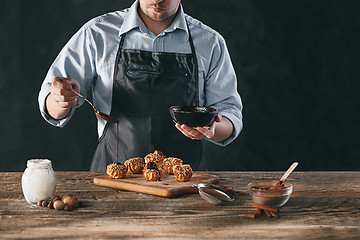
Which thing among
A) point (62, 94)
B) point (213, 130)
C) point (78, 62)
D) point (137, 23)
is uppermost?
point (137, 23)

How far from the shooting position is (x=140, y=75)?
9.12 feet

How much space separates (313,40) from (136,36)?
1.77m

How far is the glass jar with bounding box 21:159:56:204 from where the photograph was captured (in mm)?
1940

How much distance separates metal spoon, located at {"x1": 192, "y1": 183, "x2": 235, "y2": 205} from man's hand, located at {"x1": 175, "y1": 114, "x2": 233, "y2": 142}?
0.33 meters

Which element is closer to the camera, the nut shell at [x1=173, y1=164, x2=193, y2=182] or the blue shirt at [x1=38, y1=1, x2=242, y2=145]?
the nut shell at [x1=173, y1=164, x2=193, y2=182]

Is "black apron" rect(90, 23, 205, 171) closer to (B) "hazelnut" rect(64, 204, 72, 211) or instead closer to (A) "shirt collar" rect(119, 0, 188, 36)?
(A) "shirt collar" rect(119, 0, 188, 36)

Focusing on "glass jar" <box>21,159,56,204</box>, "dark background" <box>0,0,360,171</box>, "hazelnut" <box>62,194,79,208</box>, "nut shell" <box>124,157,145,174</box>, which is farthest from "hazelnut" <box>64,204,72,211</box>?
"dark background" <box>0,0,360,171</box>

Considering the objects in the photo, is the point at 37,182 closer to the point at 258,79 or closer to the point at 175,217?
the point at 175,217

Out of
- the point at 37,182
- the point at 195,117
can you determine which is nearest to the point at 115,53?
the point at 195,117

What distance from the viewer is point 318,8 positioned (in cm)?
399

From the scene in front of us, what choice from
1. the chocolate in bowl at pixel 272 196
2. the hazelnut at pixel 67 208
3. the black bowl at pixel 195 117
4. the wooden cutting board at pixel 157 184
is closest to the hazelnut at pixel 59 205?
the hazelnut at pixel 67 208

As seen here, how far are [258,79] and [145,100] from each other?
4.96ft

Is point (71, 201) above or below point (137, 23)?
below

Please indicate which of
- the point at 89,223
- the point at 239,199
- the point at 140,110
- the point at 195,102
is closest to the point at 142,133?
the point at 140,110
